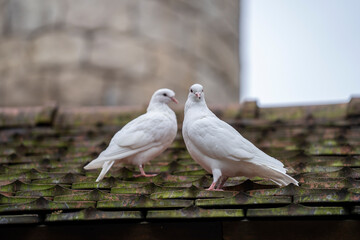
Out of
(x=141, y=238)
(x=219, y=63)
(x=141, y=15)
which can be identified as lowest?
(x=141, y=238)

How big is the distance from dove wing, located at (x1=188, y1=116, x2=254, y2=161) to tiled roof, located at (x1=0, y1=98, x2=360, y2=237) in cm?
25

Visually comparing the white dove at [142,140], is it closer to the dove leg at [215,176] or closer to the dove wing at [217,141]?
the dove wing at [217,141]

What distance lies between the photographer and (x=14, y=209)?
12.1 ft

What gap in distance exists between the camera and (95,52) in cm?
892

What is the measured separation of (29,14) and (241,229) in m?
6.35

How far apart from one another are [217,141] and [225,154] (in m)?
0.09

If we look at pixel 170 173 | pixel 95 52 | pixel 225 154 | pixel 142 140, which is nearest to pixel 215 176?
pixel 225 154

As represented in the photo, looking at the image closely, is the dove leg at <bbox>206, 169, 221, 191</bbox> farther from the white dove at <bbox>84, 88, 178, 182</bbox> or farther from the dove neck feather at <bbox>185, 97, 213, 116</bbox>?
the white dove at <bbox>84, 88, 178, 182</bbox>

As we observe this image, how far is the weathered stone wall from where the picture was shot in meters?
8.84

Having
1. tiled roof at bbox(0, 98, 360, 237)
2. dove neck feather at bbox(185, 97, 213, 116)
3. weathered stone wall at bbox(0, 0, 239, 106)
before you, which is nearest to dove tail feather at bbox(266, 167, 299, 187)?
tiled roof at bbox(0, 98, 360, 237)

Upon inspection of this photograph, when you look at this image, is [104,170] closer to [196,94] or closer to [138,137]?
[138,137]

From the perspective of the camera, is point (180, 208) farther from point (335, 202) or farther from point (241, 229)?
point (335, 202)

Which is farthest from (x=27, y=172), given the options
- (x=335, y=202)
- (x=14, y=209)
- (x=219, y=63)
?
(x=219, y=63)

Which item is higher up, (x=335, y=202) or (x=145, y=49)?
(x=145, y=49)
